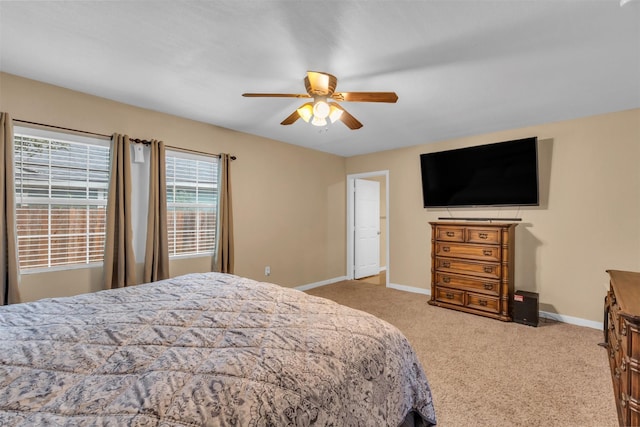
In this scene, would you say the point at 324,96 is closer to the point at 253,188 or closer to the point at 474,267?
the point at 253,188

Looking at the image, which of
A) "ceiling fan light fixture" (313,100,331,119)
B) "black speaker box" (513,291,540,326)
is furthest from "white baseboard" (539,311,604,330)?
"ceiling fan light fixture" (313,100,331,119)

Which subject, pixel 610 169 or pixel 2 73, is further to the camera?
pixel 610 169

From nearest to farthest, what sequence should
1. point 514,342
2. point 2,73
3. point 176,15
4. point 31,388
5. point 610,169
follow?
point 31,388 < point 176,15 < point 2,73 < point 514,342 < point 610,169

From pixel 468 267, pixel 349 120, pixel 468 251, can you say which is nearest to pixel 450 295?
pixel 468 267

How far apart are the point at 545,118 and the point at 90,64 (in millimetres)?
4635

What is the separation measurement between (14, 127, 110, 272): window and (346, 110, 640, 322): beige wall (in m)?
4.77

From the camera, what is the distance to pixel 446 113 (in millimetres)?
3326

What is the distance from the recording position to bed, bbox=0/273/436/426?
87 centimetres

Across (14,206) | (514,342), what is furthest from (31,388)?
(514,342)

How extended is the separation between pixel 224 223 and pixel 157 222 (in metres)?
0.81

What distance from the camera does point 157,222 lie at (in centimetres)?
323

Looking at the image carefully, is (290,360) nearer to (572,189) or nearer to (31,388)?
(31,388)

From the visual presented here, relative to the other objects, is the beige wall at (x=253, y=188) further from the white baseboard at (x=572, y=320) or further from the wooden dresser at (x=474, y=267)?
the white baseboard at (x=572, y=320)

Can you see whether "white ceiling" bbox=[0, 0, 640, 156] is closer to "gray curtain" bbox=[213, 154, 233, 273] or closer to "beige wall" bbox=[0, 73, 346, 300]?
"beige wall" bbox=[0, 73, 346, 300]
